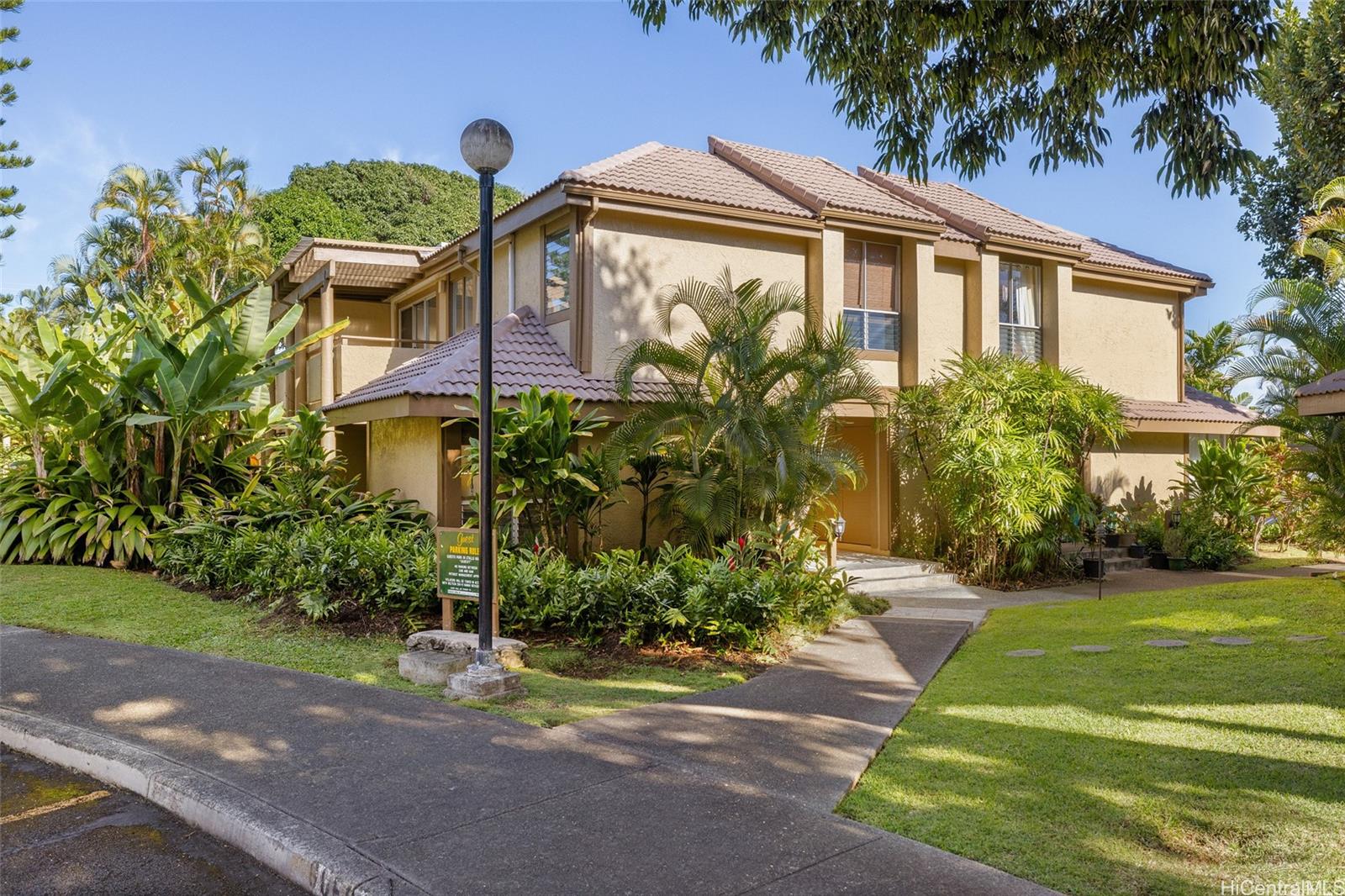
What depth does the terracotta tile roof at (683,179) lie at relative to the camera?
13.5m

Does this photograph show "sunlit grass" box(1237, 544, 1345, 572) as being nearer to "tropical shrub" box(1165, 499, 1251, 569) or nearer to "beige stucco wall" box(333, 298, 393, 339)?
"tropical shrub" box(1165, 499, 1251, 569)

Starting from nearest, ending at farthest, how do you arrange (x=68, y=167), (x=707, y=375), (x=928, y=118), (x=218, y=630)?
1. (x=928, y=118)
2. (x=218, y=630)
3. (x=707, y=375)
4. (x=68, y=167)

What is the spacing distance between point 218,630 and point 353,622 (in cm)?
136

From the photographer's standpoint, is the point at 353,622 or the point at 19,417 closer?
the point at 353,622

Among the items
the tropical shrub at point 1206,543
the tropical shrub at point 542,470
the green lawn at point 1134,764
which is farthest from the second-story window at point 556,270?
the tropical shrub at point 1206,543

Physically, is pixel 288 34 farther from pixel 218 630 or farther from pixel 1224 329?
pixel 1224 329

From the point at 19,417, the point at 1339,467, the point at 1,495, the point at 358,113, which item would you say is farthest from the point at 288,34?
the point at 1339,467

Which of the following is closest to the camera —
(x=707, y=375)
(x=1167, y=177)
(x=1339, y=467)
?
(x=1167, y=177)

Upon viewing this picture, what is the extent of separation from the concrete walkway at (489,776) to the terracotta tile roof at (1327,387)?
16.9ft

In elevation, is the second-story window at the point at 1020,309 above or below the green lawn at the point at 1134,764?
above

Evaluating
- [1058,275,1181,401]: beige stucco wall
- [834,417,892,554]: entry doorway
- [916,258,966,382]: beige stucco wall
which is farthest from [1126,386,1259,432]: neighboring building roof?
[834,417,892,554]: entry doorway

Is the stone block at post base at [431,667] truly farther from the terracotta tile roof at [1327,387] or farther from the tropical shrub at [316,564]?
the terracotta tile roof at [1327,387]

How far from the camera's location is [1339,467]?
12711 mm

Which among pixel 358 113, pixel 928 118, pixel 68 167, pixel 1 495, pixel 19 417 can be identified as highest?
pixel 358 113
